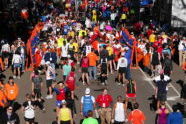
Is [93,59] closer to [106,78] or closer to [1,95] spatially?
[106,78]

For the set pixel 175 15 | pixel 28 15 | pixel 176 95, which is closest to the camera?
pixel 176 95

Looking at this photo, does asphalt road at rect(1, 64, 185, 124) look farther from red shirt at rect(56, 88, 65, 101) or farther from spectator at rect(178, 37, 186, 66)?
red shirt at rect(56, 88, 65, 101)

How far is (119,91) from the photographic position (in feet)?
74.4

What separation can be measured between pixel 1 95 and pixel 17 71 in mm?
7555

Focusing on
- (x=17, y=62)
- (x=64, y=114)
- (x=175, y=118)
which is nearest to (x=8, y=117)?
(x=64, y=114)

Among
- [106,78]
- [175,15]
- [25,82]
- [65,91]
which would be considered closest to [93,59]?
[106,78]

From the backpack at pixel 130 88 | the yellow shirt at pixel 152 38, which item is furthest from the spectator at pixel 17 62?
the yellow shirt at pixel 152 38

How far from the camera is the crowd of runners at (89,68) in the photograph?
16391mm

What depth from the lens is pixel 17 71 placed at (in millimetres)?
25156

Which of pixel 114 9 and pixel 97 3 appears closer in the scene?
pixel 114 9

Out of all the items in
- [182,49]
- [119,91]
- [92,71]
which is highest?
[182,49]

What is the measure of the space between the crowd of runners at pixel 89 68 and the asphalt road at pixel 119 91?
Answer: 0.92ft

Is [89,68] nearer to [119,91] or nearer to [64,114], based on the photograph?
[119,91]

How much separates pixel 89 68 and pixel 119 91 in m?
2.01
